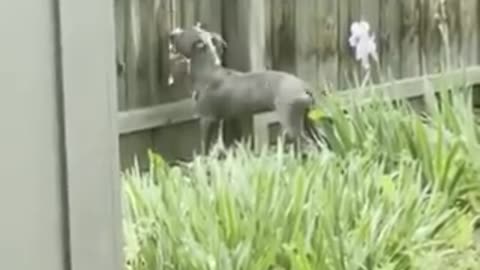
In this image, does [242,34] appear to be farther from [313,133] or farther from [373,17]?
[373,17]

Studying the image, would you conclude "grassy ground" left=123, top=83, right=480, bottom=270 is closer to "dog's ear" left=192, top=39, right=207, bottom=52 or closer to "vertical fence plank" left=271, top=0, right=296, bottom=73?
"dog's ear" left=192, top=39, right=207, bottom=52

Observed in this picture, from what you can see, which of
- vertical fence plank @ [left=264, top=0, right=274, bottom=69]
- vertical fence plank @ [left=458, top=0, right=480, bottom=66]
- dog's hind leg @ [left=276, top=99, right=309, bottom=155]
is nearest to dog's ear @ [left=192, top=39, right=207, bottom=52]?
dog's hind leg @ [left=276, top=99, right=309, bottom=155]

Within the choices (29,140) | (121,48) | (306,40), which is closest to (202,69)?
(121,48)

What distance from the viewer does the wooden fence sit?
9.30ft

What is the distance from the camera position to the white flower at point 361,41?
11.4 feet

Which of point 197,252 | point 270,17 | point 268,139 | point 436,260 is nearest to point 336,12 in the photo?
point 270,17

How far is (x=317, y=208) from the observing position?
2.14 meters

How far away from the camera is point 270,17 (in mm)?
3244

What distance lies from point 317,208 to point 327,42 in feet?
4.53

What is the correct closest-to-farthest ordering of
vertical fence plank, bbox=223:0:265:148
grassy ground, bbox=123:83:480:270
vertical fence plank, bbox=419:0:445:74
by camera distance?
1. grassy ground, bbox=123:83:480:270
2. vertical fence plank, bbox=223:0:265:148
3. vertical fence plank, bbox=419:0:445:74

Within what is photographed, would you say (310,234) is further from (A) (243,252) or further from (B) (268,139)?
(B) (268,139)

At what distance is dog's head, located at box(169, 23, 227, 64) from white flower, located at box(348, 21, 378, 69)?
2.22 feet

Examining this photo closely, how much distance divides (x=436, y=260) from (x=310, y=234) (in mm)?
260

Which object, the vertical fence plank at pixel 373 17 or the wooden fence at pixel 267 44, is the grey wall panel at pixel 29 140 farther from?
the vertical fence plank at pixel 373 17
